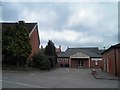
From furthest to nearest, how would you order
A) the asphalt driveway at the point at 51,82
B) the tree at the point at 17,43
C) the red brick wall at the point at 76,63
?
1. the red brick wall at the point at 76,63
2. the tree at the point at 17,43
3. the asphalt driveway at the point at 51,82

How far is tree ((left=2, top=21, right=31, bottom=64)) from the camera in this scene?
34.4m

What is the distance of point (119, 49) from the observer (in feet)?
96.4

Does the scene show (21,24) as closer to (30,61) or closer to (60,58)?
(30,61)

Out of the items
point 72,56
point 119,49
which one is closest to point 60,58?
point 72,56

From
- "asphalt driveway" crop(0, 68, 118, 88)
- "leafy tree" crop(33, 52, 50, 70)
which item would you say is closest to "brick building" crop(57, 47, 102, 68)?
"leafy tree" crop(33, 52, 50, 70)

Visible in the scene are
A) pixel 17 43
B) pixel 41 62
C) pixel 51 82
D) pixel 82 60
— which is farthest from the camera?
pixel 82 60

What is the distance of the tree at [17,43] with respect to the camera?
34.4m

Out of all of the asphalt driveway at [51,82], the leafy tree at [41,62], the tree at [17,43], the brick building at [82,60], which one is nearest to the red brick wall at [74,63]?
the brick building at [82,60]

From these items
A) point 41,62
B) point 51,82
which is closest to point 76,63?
point 41,62

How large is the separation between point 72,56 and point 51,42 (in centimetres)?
1976

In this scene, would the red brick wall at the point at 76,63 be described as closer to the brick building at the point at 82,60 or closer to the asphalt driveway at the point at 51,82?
the brick building at the point at 82,60

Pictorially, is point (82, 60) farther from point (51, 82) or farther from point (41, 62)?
point (51, 82)

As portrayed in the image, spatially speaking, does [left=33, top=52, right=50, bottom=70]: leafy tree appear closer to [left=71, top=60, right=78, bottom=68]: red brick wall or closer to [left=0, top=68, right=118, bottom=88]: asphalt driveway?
[left=0, top=68, right=118, bottom=88]: asphalt driveway

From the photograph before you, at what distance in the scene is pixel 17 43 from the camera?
114 ft
